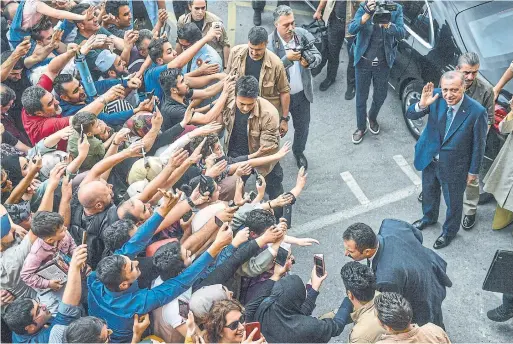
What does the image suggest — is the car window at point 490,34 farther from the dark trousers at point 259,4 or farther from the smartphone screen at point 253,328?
the smartphone screen at point 253,328

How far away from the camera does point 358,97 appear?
23.1 feet

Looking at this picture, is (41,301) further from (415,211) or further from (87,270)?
(415,211)

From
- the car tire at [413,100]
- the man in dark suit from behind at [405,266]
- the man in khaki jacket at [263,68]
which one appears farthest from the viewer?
the car tire at [413,100]

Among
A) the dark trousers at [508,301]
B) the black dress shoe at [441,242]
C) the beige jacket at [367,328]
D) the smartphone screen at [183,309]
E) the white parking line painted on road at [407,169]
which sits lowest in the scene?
the white parking line painted on road at [407,169]

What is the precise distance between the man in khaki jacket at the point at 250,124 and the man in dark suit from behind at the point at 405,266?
167cm

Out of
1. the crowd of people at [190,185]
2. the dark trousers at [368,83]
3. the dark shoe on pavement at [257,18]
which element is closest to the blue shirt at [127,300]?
the crowd of people at [190,185]

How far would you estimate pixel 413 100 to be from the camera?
712 centimetres

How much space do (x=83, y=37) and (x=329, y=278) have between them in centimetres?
372

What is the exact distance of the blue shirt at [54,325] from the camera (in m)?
3.96

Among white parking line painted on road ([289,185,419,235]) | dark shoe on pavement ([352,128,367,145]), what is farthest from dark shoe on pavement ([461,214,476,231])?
dark shoe on pavement ([352,128,367,145])

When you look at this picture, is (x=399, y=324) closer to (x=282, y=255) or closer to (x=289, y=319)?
(x=289, y=319)

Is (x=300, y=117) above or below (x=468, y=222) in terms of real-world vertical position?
above

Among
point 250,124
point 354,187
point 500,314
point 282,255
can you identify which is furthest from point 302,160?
point 500,314

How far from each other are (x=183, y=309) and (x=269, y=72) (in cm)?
280
